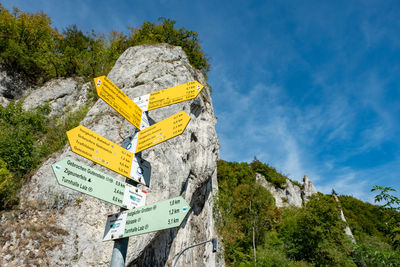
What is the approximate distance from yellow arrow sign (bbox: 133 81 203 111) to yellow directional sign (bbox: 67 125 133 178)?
104 cm

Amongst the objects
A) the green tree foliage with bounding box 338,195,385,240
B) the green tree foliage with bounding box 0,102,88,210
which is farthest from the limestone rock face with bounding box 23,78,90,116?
the green tree foliage with bounding box 338,195,385,240

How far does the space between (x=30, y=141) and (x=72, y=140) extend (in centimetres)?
715

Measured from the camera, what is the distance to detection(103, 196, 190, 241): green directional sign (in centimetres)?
276

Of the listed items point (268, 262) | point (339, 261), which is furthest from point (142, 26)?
point (339, 261)

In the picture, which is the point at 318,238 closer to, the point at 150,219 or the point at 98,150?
the point at 150,219

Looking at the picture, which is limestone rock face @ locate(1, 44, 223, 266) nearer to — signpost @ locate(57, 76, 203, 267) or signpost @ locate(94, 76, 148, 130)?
signpost @ locate(94, 76, 148, 130)

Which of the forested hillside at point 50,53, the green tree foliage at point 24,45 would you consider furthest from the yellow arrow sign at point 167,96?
the green tree foliage at point 24,45

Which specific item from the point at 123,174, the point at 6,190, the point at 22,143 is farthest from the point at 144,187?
the point at 22,143

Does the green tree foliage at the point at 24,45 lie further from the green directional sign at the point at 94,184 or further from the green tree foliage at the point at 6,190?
the green directional sign at the point at 94,184

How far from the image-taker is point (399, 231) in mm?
3383

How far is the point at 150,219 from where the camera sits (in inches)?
110

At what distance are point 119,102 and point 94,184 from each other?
4.40 ft

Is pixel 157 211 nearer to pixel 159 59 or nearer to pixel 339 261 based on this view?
pixel 159 59

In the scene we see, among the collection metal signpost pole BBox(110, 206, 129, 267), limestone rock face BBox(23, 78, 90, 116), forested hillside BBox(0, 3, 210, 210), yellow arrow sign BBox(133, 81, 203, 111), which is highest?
forested hillside BBox(0, 3, 210, 210)
